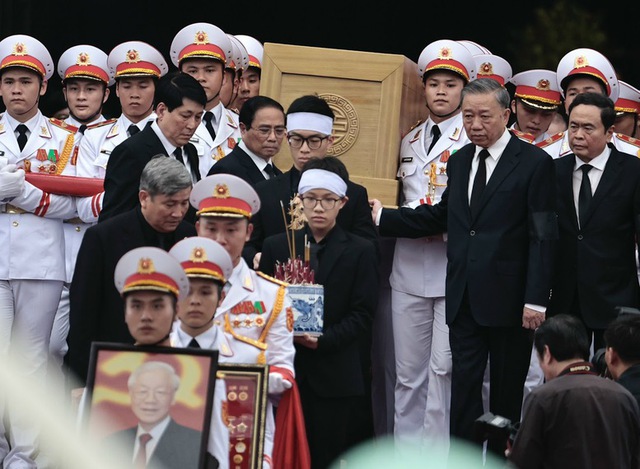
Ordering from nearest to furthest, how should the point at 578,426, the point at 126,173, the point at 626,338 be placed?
the point at 578,426 → the point at 626,338 → the point at 126,173

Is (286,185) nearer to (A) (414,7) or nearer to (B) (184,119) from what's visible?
(B) (184,119)

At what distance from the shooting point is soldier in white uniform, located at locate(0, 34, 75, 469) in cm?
716

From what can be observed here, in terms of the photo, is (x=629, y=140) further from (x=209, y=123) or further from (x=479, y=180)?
(x=209, y=123)

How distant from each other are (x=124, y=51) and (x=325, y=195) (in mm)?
2469

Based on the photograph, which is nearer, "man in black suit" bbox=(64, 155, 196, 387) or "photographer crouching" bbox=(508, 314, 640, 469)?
"photographer crouching" bbox=(508, 314, 640, 469)

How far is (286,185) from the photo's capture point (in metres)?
6.84

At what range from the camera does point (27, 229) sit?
7.43m

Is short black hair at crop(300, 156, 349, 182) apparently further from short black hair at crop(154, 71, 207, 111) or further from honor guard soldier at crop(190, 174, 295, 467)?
honor guard soldier at crop(190, 174, 295, 467)

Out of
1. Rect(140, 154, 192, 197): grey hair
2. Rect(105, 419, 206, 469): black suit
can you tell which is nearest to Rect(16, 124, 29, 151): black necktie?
Rect(140, 154, 192, 197): grey hair

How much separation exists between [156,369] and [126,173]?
232 centimetres

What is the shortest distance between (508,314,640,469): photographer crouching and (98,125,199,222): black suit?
220 cm

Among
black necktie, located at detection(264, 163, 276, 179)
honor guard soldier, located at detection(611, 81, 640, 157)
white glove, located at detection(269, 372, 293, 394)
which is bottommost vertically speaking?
white glove, located at detection(269, 372, 293, 394)

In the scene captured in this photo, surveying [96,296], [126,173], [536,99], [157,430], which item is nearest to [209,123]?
[126,173]

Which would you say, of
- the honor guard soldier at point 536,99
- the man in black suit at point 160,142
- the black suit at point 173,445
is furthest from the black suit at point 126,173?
the honor guard soldier at point 536,99
